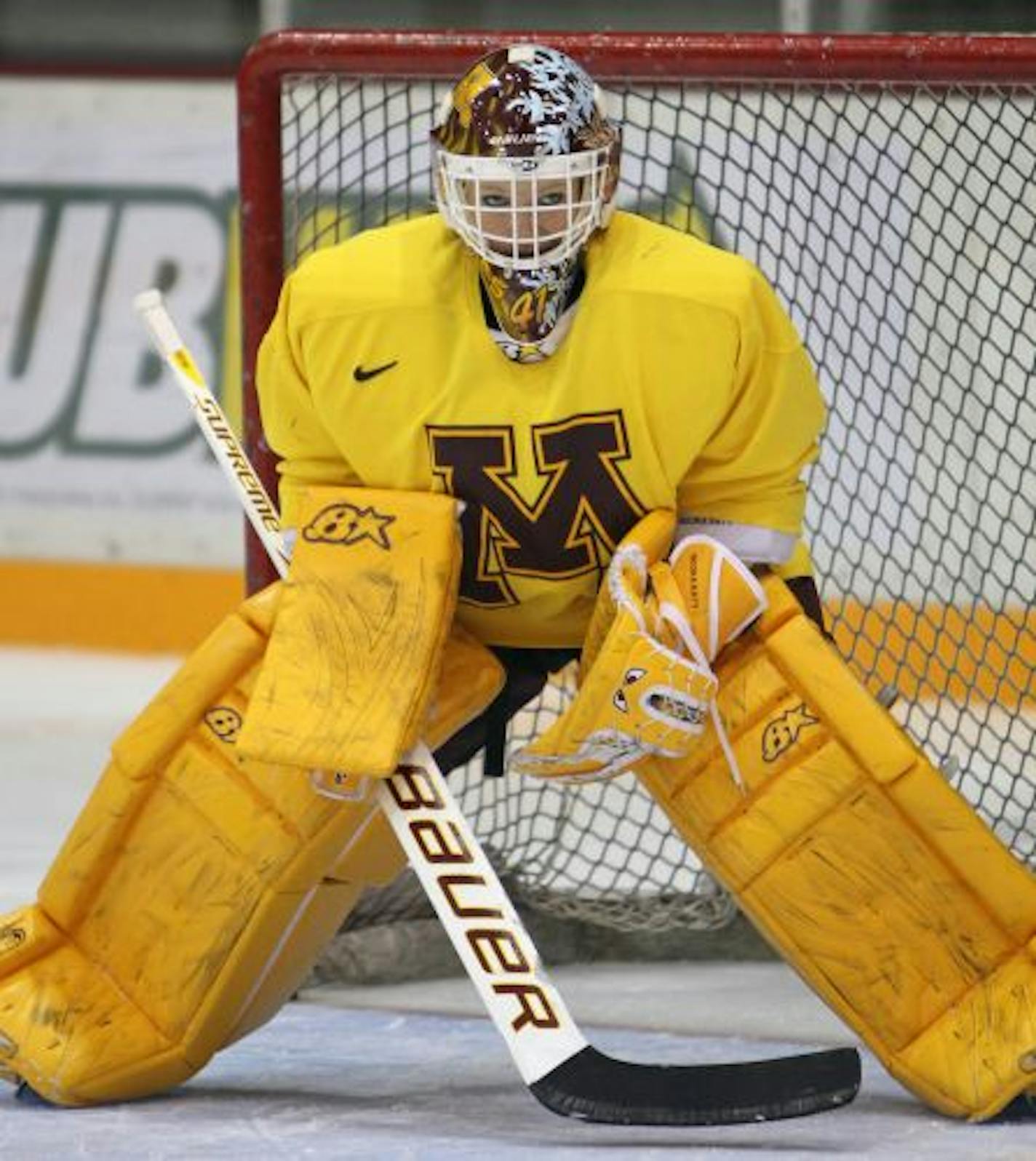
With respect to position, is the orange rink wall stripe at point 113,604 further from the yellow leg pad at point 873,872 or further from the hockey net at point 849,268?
the yellow leg pad at point 873,872

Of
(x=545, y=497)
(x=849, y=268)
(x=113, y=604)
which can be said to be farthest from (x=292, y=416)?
(x=113, y=604)

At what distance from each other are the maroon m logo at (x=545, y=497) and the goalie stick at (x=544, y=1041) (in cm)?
21

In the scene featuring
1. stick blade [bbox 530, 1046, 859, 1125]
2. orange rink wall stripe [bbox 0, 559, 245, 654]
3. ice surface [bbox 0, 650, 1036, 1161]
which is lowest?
orange rink wall stripe [bbox 0, 559, 245, 654]

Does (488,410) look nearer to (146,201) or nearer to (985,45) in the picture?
(985,45)

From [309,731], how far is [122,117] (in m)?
3.41

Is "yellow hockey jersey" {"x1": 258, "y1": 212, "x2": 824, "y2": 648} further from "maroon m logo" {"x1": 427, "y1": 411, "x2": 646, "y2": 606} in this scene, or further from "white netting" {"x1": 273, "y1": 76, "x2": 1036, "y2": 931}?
"white netting" {"x1": 273, "y1": 76, "x2": 1036, "y2": 931}

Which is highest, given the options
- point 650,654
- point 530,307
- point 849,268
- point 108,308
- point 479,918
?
point 530,307

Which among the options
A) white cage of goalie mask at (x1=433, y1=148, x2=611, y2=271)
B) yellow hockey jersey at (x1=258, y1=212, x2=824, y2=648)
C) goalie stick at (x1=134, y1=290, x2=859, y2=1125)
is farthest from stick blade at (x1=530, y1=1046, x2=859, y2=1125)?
white cage of goalie mask at (x1=433, y1=148, x2=611, y2=271)

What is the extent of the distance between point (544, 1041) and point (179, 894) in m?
0.42

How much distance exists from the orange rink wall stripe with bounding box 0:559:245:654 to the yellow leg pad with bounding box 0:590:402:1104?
2822 mm

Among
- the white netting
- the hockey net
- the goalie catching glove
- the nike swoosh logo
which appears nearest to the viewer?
the goalie catching glove

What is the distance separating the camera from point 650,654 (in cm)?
306

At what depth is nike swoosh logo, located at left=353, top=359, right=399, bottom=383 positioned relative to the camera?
3178 mm

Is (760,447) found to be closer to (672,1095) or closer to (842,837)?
(842,837)
